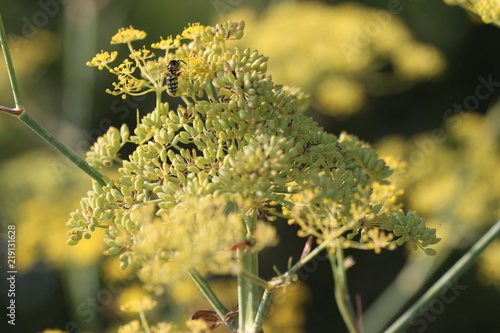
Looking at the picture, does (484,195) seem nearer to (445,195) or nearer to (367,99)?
(445,195)

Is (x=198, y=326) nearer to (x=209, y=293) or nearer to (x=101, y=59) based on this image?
(x=209, y=293)

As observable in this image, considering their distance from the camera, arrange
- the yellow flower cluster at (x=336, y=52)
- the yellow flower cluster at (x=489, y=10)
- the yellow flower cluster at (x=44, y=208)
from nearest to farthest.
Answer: the yellow flower cluster at (x=489, y=10) → the yellow flower cluster at (x=44, y=208) → the yellow flower cluster at (x=336, y=52)

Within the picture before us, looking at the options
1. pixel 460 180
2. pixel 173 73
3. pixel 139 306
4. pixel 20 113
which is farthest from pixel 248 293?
pixel 460 180

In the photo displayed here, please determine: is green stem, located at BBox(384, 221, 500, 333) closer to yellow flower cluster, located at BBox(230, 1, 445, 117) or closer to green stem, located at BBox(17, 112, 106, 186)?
green stem, located at BBox(17, 112, 106, 186)

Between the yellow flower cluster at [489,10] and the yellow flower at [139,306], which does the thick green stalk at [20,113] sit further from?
the yellow flower cluster at [489,10]

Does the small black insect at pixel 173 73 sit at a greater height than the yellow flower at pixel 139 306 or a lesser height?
greater

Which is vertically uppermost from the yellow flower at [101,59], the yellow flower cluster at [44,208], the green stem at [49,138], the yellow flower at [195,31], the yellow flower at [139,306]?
the yellow flower at [195,31]

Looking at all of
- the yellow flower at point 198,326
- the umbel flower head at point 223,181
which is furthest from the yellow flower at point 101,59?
the yellow flower at point 198,326
